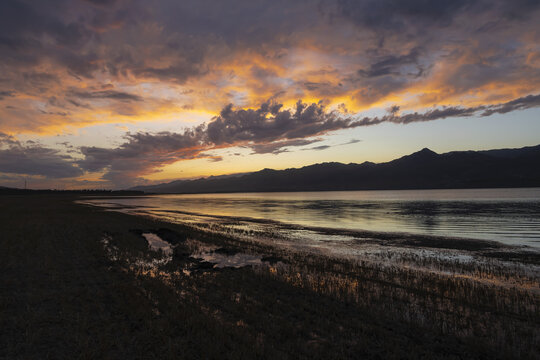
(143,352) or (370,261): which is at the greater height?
(143,352)

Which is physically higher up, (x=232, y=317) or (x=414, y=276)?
(x=232, y=317)

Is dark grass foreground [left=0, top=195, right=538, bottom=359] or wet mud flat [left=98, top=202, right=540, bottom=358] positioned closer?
dark grass foreground [left=0, top=195, right=538, bottom=359]

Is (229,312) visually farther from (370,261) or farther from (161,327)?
(370,261)

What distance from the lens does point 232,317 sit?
1073 centimetres

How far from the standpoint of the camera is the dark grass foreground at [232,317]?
8.41 m

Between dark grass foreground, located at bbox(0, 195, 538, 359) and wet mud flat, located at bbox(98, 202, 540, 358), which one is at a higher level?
dark grass foreground, located at bbox(0, 195, 538, 359)

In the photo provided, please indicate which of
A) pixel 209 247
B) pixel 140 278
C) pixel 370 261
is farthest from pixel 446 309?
pixel 209 247

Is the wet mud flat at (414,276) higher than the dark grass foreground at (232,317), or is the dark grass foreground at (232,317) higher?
the dark grass foreground at (232,317)

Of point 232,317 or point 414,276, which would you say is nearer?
point 232,317

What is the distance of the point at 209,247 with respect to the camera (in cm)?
2870

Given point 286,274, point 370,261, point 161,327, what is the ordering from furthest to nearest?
point 370,261 → point 286,274 → point 161,327

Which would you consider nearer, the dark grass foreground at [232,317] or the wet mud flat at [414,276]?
the dark grass foreground at [232,317]

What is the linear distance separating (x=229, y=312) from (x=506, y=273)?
2021 centimetres

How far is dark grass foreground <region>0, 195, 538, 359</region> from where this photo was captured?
841cm
